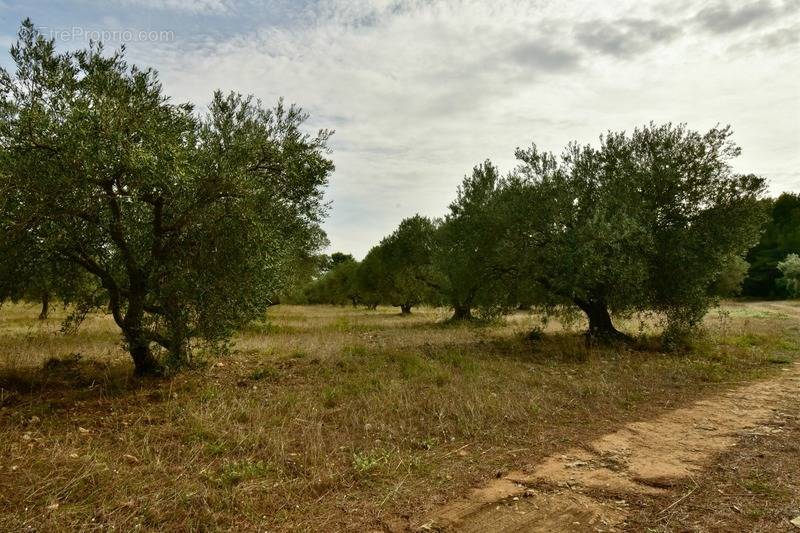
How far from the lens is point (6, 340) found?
58.5ft

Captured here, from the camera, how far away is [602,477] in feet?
22.1

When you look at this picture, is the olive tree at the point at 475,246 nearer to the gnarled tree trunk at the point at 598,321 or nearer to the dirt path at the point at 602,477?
the gnarled tree trunk at the point at 598,321

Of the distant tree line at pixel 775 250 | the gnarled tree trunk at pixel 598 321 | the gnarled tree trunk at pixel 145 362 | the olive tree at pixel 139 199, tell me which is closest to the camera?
the olive tree at pixel 139 199

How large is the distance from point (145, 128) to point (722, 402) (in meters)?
14.2

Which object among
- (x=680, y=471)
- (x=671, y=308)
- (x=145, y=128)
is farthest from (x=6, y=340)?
(x=671, y=308)

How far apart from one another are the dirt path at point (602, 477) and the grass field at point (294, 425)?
42 centimetres

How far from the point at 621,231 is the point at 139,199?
1590cm

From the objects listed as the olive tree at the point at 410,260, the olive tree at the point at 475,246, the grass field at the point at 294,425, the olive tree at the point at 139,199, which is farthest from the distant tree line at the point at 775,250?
the olive tree at the point at 139,199

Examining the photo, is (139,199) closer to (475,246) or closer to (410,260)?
(475,246)

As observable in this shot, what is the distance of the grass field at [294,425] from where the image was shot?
5.73 metres

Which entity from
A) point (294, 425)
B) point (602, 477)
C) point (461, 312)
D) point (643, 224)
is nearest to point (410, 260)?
point (461, 312)

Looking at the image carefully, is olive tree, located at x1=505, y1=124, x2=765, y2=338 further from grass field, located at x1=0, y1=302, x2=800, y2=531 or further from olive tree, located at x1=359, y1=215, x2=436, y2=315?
olive tree, located at x1=359, y1=215, x2=436, y2=315

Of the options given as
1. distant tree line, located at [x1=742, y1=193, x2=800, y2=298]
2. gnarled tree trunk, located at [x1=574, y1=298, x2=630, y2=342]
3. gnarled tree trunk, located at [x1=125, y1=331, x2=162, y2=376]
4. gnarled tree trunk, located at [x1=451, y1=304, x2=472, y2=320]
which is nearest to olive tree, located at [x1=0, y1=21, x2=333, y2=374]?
gnarled tree trunk, located at [x1=125, y1=331, x2=162, y2=376]

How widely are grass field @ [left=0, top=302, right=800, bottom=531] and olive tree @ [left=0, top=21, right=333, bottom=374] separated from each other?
216 centimetres
